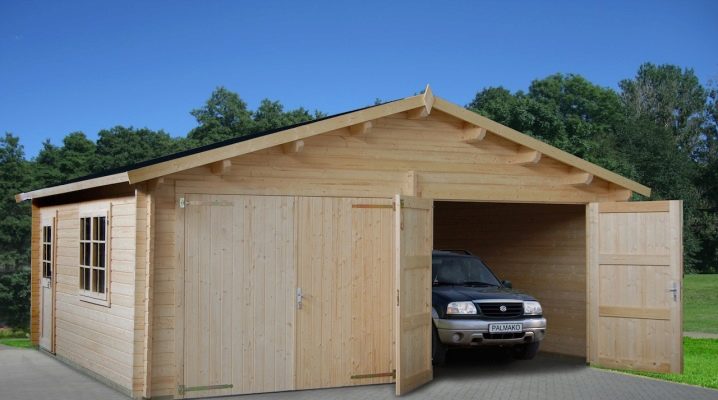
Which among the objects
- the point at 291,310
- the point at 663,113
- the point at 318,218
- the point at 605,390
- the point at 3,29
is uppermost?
the point at 3,29

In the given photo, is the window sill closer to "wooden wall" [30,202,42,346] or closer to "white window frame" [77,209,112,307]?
"white window frame" [77,209,112,307]

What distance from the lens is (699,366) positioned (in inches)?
579

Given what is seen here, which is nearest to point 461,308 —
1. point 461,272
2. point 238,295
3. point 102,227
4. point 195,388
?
point 461,272

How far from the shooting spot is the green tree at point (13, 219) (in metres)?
41.9

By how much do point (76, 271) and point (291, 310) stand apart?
170 inches

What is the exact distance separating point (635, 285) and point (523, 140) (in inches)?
116

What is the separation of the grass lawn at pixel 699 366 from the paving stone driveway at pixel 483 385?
0.46 metres

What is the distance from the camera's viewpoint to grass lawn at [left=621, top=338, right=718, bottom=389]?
1266 centimetres

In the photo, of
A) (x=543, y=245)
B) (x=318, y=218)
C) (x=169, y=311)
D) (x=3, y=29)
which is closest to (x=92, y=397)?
(x=169, y=311)

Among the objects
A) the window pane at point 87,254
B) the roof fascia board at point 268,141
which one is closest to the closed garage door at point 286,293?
the roof fascia board at point 268,141

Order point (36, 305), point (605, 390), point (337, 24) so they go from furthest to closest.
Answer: point (337, 24)
point (36, 305)
point (605, 390)

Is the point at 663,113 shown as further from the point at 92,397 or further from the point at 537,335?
the point at 92,397

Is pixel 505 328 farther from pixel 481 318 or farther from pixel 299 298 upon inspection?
pixel 299 298

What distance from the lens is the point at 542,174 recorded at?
13.6 m
